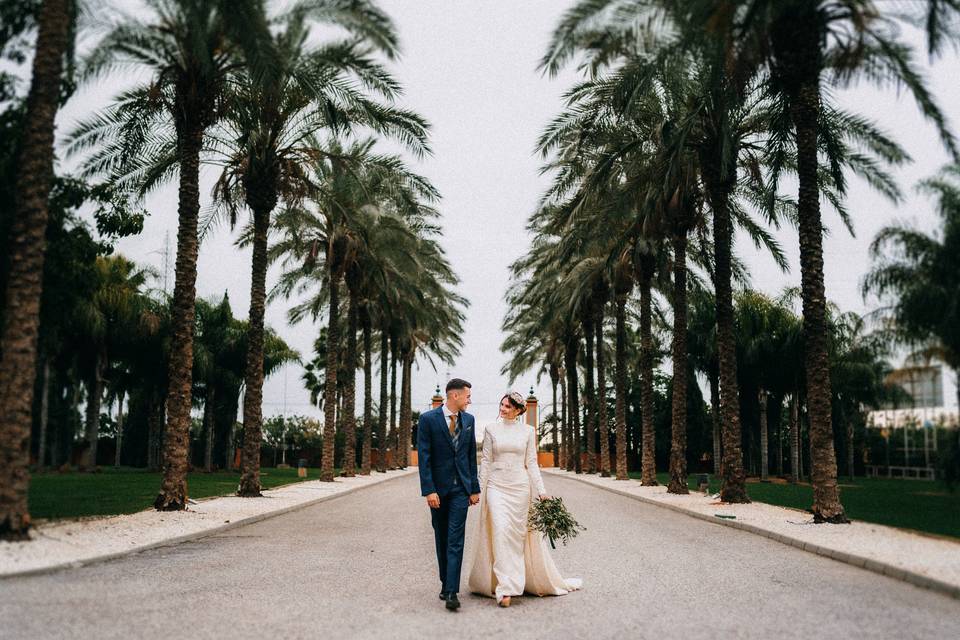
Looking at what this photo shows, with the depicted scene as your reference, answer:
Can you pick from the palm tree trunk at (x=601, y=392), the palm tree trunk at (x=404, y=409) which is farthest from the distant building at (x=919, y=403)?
the palm tree trunk at (x=404, y=409)

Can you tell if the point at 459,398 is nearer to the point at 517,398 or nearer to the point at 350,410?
the point at 517,398

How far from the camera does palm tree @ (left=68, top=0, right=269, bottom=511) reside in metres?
14.7

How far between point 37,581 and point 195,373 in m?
39.4

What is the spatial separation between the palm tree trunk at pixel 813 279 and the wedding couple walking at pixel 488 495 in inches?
354

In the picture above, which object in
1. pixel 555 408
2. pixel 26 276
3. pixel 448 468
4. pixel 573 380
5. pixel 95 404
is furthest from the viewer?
pixel 555 408

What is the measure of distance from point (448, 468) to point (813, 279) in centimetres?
1072

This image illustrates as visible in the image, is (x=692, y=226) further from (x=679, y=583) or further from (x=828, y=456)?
(x=679, y=583)

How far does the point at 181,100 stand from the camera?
1697 cm

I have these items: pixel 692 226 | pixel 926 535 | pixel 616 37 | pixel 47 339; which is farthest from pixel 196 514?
pixel 692 226

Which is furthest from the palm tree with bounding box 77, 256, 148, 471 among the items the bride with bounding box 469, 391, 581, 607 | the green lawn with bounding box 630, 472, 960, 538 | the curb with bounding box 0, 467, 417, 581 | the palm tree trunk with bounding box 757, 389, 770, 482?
the bride with bounding box 469, 391, 581, 607

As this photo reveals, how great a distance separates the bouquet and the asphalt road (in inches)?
23.8

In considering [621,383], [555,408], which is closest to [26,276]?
[621,383]

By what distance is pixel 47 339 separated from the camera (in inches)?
643

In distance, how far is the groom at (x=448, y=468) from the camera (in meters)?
7.46
